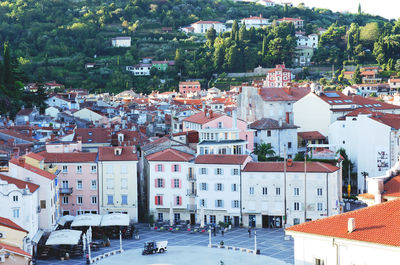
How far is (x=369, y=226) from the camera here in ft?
70.2

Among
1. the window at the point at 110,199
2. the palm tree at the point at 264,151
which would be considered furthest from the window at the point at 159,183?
the palm tree at the point at 264,151

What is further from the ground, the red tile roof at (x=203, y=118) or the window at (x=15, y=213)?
the red tile roof at (x=203, y=118)

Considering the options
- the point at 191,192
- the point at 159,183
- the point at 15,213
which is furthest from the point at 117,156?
the point at 15,213

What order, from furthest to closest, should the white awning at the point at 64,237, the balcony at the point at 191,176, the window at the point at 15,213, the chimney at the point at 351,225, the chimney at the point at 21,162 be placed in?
the balcony at the point at 191,176, the chimney at the point at 21,162, the white awning at the point at 64,237, the window at the point at 15,213, the chimney at the point at 351,225

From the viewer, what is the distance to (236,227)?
55.1 meters

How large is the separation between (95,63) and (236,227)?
375 feet

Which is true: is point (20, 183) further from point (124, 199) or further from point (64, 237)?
point (124, 199)

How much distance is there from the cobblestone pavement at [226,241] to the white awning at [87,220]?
2003mm

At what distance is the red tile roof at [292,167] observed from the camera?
176 feet

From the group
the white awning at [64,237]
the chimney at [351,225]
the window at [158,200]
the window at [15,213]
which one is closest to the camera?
the chimney at [351,225]

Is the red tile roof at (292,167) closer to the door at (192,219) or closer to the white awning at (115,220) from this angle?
the door at (192,219)

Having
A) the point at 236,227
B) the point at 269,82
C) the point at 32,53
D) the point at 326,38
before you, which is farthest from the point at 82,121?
the point at 326,38

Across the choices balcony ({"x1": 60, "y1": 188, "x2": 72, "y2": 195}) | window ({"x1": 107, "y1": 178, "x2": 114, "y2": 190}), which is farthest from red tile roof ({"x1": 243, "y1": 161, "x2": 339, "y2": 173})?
balcony ({"x1": 60, "y1": 188, "x2": 72, "y2": 195})

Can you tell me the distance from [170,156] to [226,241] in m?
10.8
